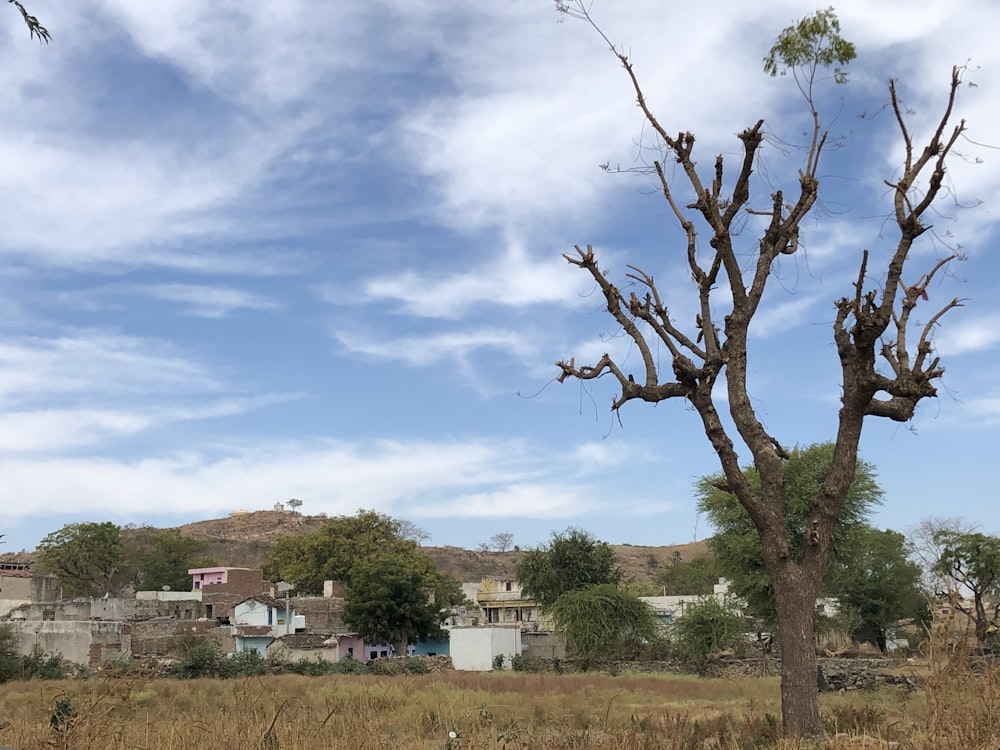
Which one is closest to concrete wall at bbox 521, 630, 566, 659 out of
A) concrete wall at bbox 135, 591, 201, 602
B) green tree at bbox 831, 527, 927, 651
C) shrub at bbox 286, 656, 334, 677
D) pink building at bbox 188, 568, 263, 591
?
shrub at bbox 286, 656, 334, 677

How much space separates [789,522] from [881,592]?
743 inches

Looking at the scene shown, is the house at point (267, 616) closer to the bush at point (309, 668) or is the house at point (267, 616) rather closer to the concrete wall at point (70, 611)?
the concrete wall at point (70, 611)

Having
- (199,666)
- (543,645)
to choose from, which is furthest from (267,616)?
(199,666)

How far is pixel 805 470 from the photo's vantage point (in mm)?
35875

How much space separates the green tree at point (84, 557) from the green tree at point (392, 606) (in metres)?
28.5

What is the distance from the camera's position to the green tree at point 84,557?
72.8m

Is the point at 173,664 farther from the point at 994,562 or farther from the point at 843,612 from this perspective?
the point at 994,562

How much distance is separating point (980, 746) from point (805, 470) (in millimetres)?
30609

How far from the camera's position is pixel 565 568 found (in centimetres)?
5344

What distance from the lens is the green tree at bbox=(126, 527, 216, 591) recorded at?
79.6m

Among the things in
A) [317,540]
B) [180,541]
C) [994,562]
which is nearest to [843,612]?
[994,562]

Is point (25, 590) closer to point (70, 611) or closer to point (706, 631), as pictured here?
point (70, 611)

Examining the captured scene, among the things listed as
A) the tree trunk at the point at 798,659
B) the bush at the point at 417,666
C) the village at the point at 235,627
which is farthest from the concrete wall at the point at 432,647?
the tree trunk at the point at 798,659

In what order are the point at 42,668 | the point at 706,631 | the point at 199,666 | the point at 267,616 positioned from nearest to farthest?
the point at 42,668 → the point at 199,666 → the point at 706,631 → the point at 267,616
